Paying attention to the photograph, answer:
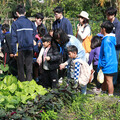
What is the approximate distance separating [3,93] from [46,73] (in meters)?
1.60

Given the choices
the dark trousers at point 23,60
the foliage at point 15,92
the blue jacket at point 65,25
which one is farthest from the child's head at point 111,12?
the foliage at point 15,92

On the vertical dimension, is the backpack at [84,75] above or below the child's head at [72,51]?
below

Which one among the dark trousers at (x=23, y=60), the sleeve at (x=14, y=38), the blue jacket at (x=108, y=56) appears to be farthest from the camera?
the dark trousers at (x=23, y=60)

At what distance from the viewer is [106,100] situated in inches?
136

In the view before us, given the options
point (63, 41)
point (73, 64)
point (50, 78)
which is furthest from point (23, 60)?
point (73, 64)

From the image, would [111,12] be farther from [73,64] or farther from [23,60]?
[23,60]

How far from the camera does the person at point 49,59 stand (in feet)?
14.4

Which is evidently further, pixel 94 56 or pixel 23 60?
pixel 94 56

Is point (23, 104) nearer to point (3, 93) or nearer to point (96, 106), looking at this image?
point (3, 93)

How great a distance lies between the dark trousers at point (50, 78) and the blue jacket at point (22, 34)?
0.76 meters

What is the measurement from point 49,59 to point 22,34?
3.21 feet

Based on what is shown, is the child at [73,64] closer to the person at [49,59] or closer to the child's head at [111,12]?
the person at [49,59]

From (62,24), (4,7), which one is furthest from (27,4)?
(62,24)

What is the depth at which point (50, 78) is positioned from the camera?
4.70 metres
